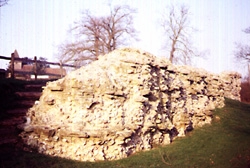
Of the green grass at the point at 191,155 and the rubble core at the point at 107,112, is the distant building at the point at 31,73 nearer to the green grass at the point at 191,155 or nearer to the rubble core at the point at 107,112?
the rubble core at the point at 107,112

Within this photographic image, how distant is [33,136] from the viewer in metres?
7.92

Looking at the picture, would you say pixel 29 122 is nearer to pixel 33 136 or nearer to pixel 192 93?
pixel 33 136

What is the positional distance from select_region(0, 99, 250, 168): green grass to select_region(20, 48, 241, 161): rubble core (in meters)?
0.50

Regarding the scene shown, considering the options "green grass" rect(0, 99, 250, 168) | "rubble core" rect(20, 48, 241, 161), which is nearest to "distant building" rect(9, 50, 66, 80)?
"rubble core" rect(20, 48, 241, 161)

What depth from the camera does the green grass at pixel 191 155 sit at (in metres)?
6.92

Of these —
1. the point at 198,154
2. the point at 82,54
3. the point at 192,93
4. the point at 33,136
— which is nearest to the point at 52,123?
the point at 33,136

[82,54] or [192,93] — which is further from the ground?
[82,54]

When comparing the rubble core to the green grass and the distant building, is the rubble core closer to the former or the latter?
the green grass

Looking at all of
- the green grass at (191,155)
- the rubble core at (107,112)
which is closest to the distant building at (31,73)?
the rubble core at (107,112)

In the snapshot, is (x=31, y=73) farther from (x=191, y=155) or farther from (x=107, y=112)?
(x=191, y=155)

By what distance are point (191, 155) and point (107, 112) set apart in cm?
380

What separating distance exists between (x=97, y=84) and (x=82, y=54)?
20.5 m

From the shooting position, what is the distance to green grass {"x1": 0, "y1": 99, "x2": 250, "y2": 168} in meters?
6.92

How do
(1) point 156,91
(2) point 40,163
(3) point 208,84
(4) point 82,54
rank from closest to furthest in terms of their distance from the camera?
1. (2) point 40,163
2. (1) point 156,91
3. (3) point 208,84
4. (4) point 82,54
